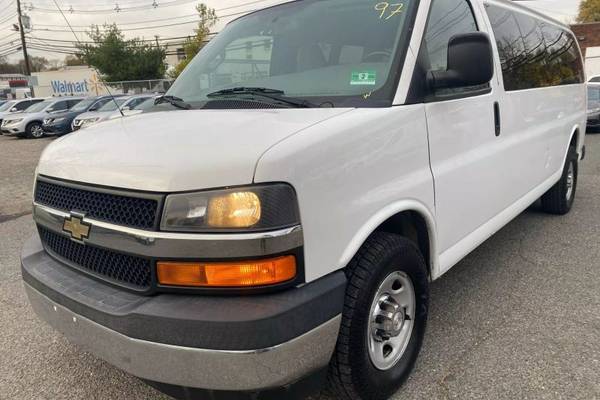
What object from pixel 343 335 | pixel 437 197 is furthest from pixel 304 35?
pixel 343 335

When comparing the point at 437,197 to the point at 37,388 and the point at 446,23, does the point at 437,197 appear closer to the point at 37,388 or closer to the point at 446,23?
the point at 446,23

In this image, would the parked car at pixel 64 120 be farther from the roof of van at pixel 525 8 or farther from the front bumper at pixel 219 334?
the front bumper at pixel 219 334

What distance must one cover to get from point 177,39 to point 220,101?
43119 millimetres

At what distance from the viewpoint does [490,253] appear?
174 inches

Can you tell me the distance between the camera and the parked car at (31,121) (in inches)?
765

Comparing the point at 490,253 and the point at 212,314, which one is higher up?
the point at 212,314

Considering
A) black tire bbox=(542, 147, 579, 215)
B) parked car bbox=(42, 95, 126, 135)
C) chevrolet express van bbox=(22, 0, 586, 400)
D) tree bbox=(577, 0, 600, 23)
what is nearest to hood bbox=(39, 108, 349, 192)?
chevrolet express van bbox=(22, 0, 586, 400)

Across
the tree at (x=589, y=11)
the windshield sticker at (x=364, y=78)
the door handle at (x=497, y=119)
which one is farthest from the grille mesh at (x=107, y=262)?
the tree at (x=589, y=11)

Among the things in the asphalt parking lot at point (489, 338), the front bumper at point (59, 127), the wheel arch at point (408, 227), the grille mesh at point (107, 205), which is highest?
the grille mesh at point (107, 205)

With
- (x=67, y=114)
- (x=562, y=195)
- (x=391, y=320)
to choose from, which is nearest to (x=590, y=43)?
(x=67, y=114)

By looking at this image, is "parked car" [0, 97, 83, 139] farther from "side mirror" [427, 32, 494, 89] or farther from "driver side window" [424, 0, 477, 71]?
"side mirror" [427, 32, 494, 89]

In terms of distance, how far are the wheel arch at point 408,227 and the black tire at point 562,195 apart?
3.38 m

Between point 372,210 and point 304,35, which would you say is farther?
point 304,35

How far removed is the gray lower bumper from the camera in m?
1.72
